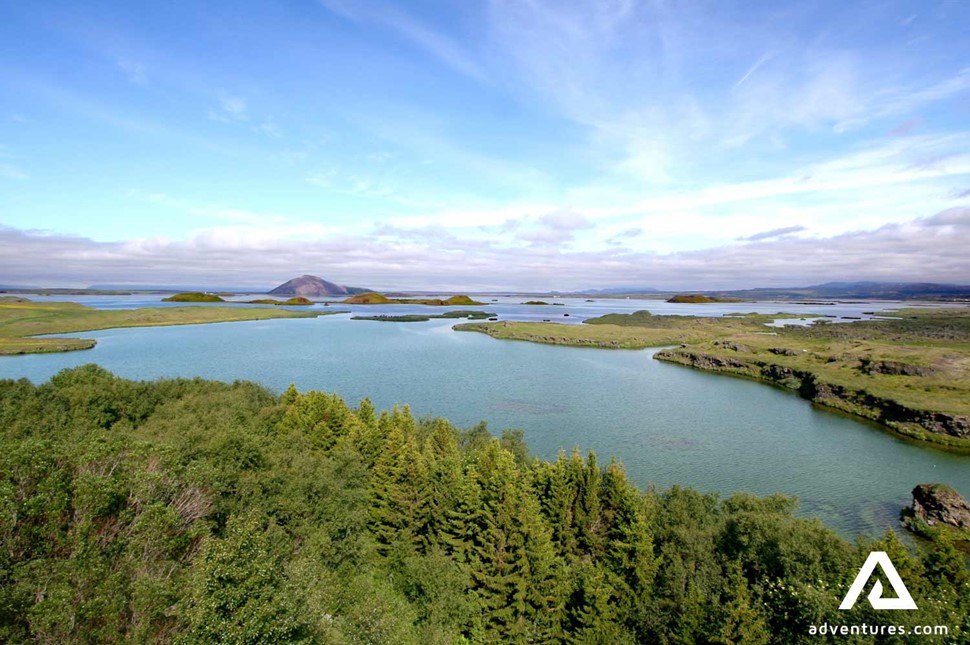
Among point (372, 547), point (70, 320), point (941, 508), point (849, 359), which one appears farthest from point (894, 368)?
point (70, 320)

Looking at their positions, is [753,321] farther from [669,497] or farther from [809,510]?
[669,497]

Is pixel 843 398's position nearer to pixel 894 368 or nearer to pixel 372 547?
pixel 894 368

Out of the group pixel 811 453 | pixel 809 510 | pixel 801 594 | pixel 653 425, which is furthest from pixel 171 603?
pixel 811 453

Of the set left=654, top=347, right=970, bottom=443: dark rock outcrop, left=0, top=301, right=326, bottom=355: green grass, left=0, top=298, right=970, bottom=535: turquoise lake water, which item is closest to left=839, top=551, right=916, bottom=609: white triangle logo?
left=0, top=298, right=970, bottom=535: turquoise lake water

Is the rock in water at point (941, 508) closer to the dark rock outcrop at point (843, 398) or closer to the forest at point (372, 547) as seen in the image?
the forest at point (372, 547)

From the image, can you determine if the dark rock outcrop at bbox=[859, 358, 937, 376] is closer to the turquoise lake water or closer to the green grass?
the turquoise lake water

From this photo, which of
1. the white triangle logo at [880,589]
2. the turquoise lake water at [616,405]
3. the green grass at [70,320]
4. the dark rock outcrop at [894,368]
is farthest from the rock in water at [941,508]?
the green grass at [70,320]
